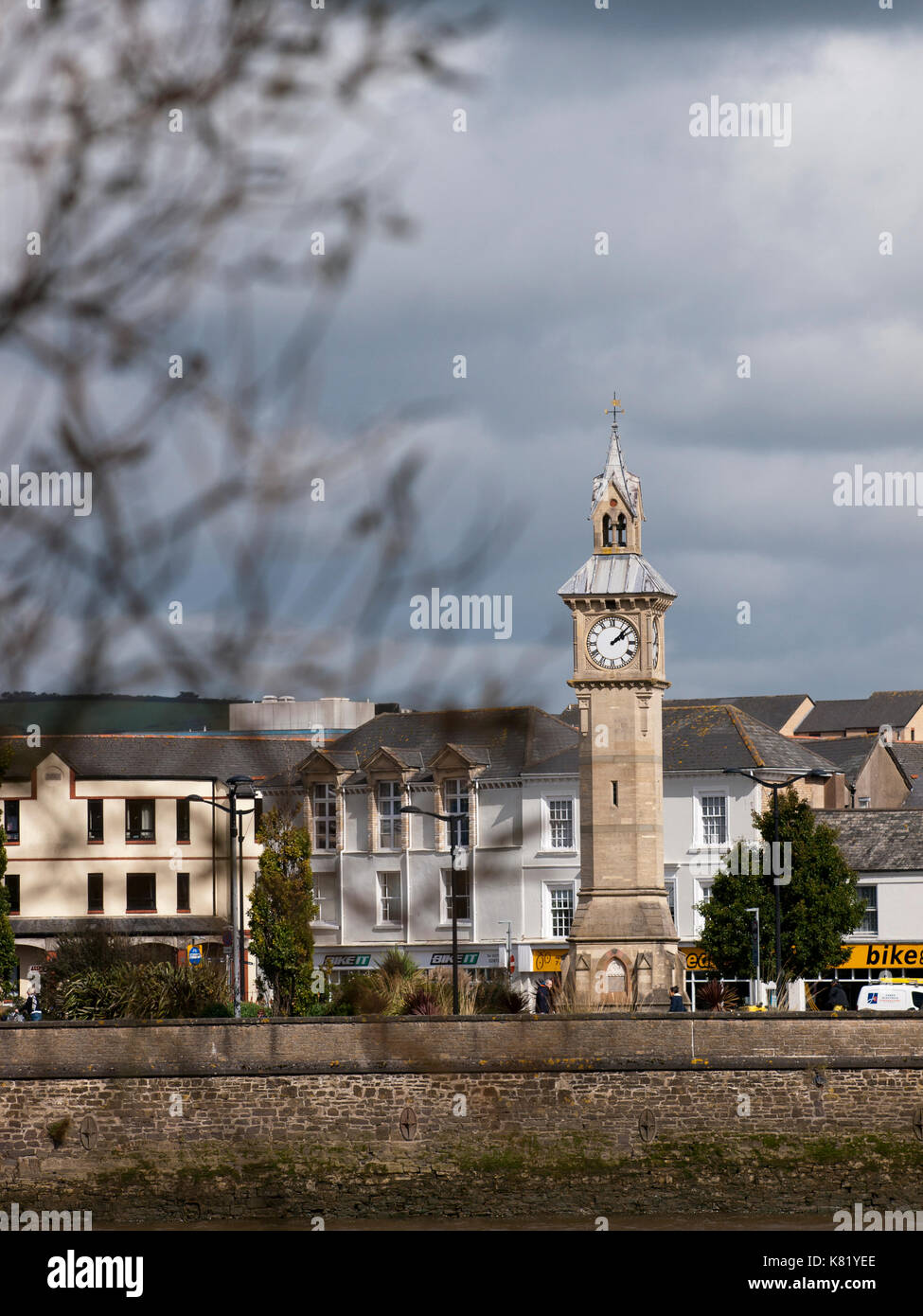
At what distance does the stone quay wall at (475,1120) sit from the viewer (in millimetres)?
26438

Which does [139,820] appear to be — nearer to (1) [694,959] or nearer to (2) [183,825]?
(2) [183,825]

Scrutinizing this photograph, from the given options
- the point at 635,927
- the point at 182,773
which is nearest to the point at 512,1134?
the point at 635,927

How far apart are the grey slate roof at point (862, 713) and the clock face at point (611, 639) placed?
126 feet

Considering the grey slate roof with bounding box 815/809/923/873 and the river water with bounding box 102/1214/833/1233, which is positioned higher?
the grey slate roof with bounding box 815/809/923/873

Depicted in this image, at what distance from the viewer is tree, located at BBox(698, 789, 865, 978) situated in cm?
4006

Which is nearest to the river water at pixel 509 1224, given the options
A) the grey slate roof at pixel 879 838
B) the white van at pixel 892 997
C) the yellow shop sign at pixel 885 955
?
the white van at pixel 892 997

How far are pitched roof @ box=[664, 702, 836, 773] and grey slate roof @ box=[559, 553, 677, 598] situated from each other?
7.05m

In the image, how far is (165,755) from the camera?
5102 millimetres

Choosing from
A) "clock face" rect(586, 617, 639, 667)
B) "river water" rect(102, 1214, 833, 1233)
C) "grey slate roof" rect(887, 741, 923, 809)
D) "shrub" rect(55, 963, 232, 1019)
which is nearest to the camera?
"shrub" rect(55, 963, 232, 1019)

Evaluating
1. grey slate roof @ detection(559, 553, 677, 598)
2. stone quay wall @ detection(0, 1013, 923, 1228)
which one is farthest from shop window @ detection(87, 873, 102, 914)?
grey slate roof @ detection(559, 553, 677, 598)

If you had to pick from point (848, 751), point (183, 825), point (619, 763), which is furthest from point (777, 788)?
point (183, 825)

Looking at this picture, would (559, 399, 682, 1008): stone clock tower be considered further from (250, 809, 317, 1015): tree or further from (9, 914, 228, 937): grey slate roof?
(9, 914, 228, 937): grey slate roof

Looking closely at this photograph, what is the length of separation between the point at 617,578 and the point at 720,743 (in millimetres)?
8371

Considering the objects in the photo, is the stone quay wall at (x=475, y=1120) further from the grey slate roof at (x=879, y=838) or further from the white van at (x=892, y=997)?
the grey slate roof at (x=879, y=838)
